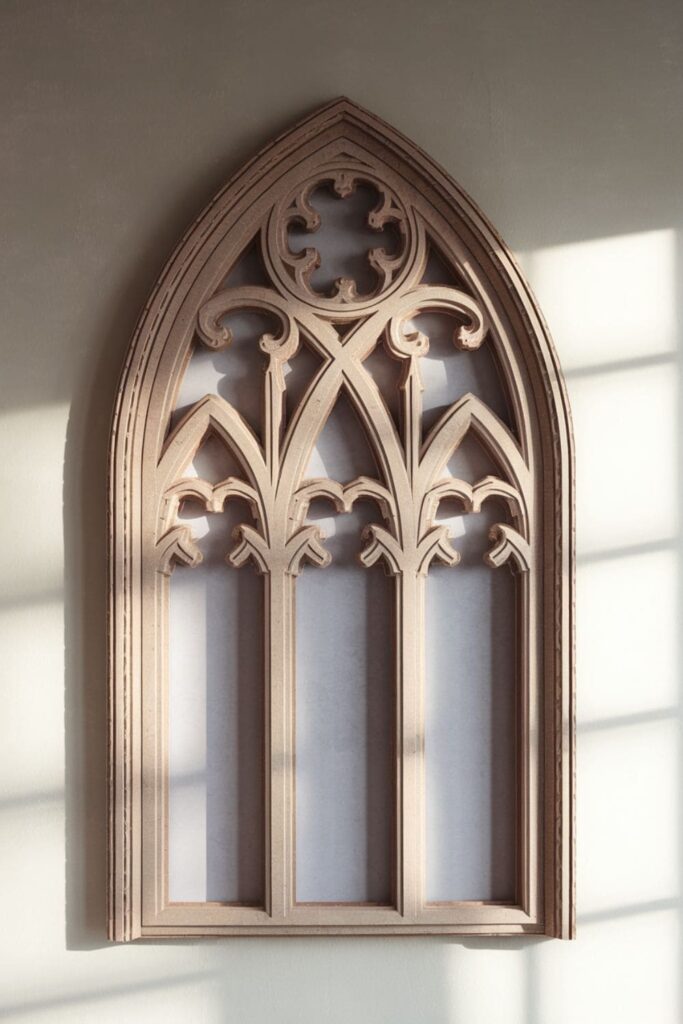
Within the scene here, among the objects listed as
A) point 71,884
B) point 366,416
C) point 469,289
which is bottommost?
point 71,884

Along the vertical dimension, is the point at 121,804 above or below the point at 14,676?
below

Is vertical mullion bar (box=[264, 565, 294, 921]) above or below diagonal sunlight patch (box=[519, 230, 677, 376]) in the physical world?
below

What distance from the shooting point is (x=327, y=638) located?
192 cm

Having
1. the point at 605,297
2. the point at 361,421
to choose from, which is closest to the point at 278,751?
the point at 361,421

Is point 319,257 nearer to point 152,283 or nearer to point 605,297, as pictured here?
point 152,283

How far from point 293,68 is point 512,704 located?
54.1 inches

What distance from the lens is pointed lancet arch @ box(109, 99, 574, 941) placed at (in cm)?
186

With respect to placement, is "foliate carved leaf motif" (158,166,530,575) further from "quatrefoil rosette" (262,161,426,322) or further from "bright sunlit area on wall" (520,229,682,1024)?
"bright sunlit area on wall" (520,229,682,1024)

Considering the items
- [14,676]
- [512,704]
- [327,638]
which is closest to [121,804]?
[14,676]

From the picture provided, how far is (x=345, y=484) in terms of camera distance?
1921 mm

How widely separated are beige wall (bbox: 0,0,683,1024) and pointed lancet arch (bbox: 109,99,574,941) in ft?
0.25

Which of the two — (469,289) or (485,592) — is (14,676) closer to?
(485,592)

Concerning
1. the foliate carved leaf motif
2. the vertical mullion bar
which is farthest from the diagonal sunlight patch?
the vertical mullion bar

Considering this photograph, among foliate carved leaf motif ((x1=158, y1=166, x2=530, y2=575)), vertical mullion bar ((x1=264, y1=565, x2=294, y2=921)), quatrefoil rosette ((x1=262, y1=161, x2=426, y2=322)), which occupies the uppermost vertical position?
quatrefoil rosette ((x1=262, y1=161, x2=426, y2=322))
